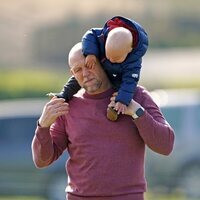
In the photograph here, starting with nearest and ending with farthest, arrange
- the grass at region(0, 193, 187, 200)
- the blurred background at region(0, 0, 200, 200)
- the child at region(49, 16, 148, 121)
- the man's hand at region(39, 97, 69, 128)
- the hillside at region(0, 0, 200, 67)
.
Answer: the child at region(49, 16, 148, 121), the man's hand at region(39, 97, 69, 128), the grass at region(0, 193, 187, 200), the blurred background at region(0, 0, 200, 200), the hillside at region(0, 0, 200, 67)

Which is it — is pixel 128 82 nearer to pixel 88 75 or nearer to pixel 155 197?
pixel 88 75

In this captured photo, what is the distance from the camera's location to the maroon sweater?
17.6 feet

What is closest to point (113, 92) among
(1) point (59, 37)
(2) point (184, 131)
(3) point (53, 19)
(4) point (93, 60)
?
(4) point (93, 60)

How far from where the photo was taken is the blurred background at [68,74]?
16516 millimetres

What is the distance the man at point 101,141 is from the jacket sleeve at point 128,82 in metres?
0.05

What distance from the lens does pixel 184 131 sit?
16391 millimetres

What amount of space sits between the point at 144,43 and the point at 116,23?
17 cm

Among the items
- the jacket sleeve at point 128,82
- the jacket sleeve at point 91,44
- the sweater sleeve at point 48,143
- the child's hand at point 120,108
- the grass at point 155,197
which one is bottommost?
the grass at point 155,197

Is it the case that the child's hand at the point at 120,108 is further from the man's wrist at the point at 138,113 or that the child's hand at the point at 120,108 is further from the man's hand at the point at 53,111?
the man's hand at the point at 53,111

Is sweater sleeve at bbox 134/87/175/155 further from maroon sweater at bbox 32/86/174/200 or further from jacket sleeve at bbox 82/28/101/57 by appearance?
jacket sleeve at bbox 82/28/101/57

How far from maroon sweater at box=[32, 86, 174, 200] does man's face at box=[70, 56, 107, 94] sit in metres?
0.07

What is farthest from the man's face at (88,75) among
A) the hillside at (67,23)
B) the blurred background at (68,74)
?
the hillside at (67,23)

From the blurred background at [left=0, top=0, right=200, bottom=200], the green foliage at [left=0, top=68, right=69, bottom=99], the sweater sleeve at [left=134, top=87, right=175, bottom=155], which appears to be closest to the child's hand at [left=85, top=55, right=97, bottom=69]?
the sweater sleeve at [left=134, top=87, right=175, bottom=155]

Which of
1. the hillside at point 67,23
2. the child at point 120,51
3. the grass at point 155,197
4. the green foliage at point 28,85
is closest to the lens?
the child at point 120,51
